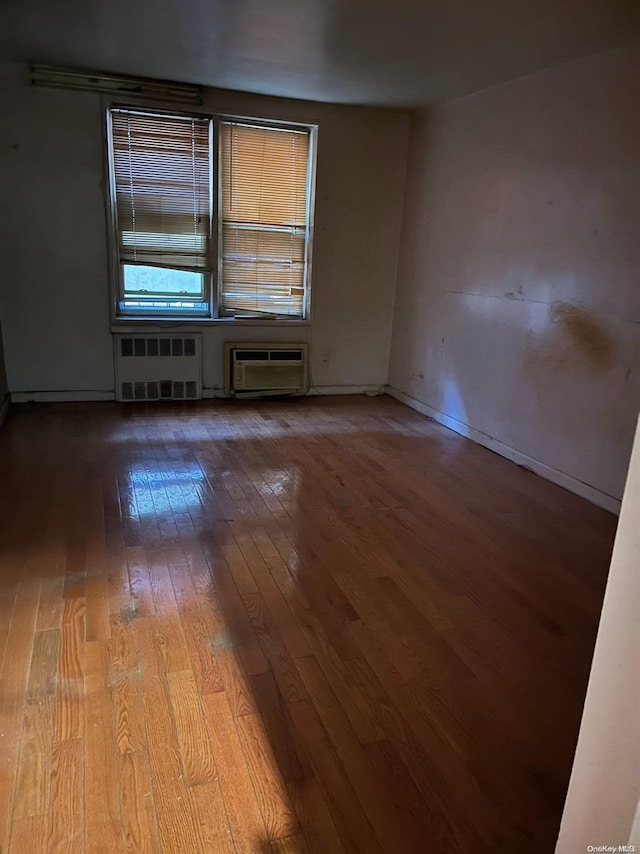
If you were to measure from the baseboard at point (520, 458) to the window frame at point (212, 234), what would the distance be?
4.70ft

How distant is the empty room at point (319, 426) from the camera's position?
158 cm

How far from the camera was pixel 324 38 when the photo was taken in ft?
11.3

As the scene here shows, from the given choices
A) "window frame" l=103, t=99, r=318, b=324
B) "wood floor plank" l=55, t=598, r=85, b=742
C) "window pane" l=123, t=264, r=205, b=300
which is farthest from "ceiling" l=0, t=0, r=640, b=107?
"wood floor plank" l=55, t=598, r=85, b=742

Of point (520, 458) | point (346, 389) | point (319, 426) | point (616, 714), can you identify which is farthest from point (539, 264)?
point (616, 714)

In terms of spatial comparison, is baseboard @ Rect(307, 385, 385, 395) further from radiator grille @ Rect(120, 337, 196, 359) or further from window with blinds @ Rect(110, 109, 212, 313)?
window with blinds @ Rect(110, 109, 212, 313)

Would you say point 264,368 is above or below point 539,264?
below

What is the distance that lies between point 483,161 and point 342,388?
2437 millimetres

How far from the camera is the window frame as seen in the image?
4828 millimetres

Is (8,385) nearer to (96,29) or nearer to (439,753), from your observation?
(96,29)

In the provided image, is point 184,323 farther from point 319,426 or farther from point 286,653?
point 286,653

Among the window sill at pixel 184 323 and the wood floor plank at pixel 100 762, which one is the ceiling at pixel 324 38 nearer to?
the window sill at pixel 184 323

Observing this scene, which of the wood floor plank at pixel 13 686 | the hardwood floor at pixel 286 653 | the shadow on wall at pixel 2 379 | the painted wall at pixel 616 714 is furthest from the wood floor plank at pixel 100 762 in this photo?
the shadow on wall at pixel 2 379

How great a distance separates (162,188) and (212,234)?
546mm

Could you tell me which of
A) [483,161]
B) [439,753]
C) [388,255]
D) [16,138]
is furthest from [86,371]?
[439,753]
